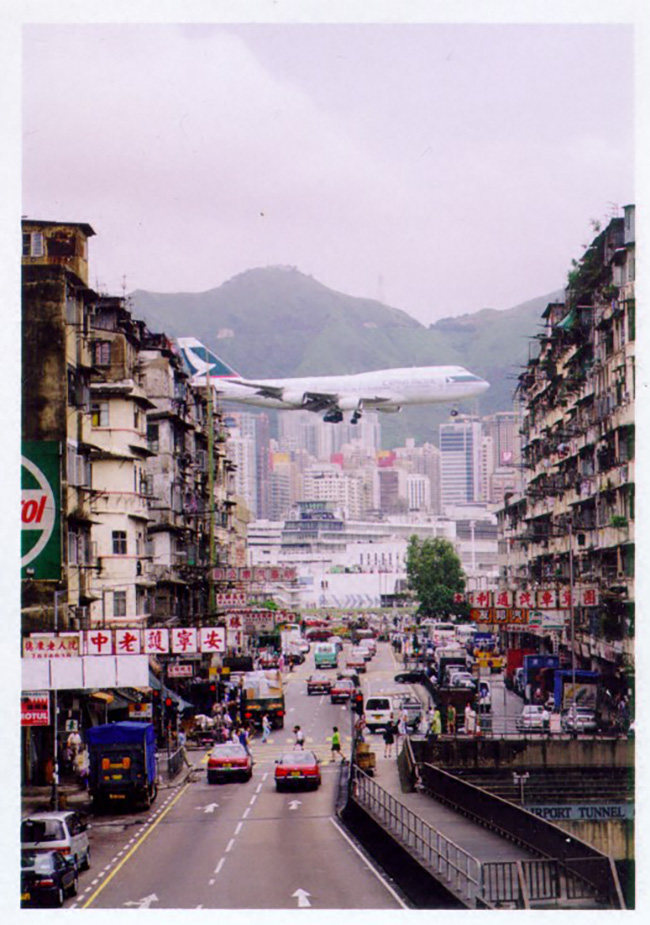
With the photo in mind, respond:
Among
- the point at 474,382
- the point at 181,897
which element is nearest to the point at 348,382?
the point at 474,382

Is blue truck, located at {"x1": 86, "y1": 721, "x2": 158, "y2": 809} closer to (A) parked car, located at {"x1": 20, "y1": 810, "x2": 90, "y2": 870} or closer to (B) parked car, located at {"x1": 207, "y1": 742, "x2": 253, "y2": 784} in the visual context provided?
(B) parked car, located at {"x1": 207, "y1": 742, "x2": 253, "y2": 784}

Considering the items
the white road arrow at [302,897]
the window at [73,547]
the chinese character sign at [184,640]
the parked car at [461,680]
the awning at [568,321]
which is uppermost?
the awning at [568,321]

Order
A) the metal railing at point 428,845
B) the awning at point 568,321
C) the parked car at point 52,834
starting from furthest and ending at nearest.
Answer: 1. the awning at point 568,321
2. the parked car at point 52,834
3. the metal railing at point 428,845

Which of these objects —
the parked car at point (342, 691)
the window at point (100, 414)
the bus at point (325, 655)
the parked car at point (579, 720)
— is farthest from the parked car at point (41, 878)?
the bus at point (325, 655)

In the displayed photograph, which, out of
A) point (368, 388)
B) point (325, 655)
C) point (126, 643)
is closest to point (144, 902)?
point (126, 643)

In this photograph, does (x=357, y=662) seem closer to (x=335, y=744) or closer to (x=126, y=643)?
(x=335, y=744)

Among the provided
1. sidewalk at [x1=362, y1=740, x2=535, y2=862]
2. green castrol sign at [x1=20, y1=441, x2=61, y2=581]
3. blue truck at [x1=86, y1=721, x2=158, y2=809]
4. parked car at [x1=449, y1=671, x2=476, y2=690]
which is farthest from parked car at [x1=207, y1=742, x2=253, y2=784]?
parked car at [x1=449, y1=671, x2=476, y2=690]

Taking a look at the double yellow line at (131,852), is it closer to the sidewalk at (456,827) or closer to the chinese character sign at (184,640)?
the chinese character sign at (184,640)
